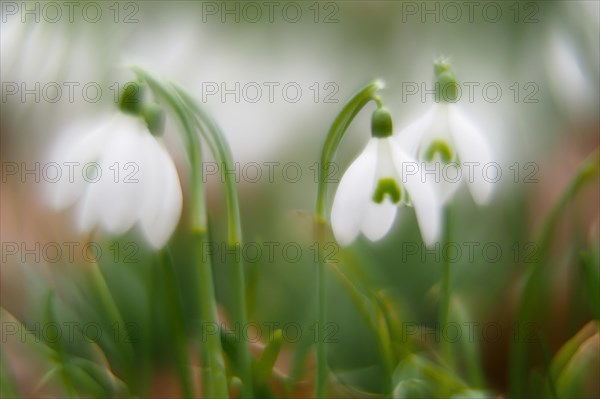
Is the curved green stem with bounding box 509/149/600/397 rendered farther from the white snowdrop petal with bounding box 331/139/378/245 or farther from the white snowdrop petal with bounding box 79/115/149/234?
the white snowdrop petal with bounding box 79/115/149/234

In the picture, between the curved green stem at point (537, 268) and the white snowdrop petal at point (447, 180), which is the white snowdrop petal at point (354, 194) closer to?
the white snowdrop petal at point (447, 180)

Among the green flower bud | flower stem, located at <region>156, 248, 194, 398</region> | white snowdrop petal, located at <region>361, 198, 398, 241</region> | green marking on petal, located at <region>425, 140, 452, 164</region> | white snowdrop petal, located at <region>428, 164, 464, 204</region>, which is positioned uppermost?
the green flower bud

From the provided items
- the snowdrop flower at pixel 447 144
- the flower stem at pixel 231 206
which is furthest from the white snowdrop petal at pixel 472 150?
the flower stem at pixel 231 206

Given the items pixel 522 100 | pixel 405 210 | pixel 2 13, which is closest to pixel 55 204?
pixel 2 13

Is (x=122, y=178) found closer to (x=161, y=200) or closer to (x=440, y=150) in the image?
(x=161, y=200)

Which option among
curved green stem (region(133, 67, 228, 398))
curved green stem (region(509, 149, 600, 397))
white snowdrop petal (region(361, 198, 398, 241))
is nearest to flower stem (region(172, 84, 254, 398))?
curved green stem (region(133, 67, 228, 398))
